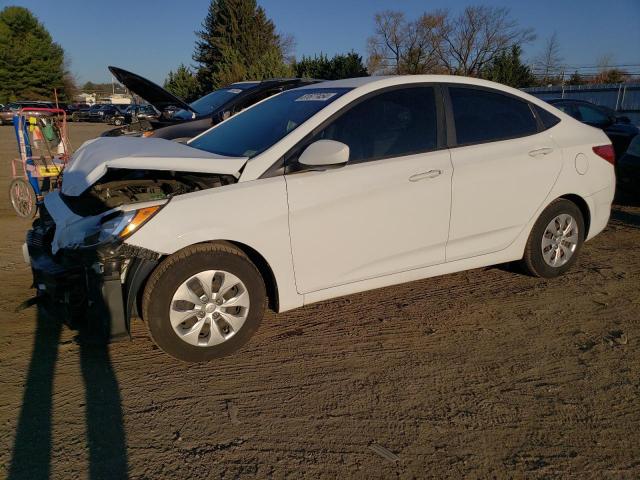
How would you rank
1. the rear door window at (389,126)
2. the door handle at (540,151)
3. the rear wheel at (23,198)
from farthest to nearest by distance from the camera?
the rear wheel at (23,198)
the door handle at (540,151)
the rear door window at (389,126)

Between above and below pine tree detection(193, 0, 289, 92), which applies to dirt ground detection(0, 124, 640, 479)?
below

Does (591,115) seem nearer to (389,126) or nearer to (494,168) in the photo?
(494,168)

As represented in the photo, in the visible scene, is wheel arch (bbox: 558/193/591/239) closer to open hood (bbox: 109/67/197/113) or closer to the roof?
the roof

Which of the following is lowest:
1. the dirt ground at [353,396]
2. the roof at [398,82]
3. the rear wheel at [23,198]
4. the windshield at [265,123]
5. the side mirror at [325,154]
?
the dirt ground at [353,396]

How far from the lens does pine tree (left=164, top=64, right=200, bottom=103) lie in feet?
108

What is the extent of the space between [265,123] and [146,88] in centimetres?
370

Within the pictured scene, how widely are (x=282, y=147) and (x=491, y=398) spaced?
2019 millimetres

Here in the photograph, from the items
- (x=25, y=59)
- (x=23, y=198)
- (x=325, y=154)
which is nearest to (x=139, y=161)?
(x=325, y=154)

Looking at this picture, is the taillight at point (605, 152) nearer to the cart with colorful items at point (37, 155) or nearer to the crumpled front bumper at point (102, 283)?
the crumpled front bumper at point (102, 283)

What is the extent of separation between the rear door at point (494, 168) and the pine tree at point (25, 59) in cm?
5974

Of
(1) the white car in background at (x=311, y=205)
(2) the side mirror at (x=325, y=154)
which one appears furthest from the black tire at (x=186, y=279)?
(2) the side mirror at (x=325, y=154)

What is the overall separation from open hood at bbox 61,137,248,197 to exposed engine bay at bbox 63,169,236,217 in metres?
0.09

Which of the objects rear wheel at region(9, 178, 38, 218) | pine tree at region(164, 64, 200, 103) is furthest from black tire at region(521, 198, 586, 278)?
pine tree at region(164, 64, 200, 103)

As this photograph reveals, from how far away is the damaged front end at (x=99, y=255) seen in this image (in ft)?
10.1
